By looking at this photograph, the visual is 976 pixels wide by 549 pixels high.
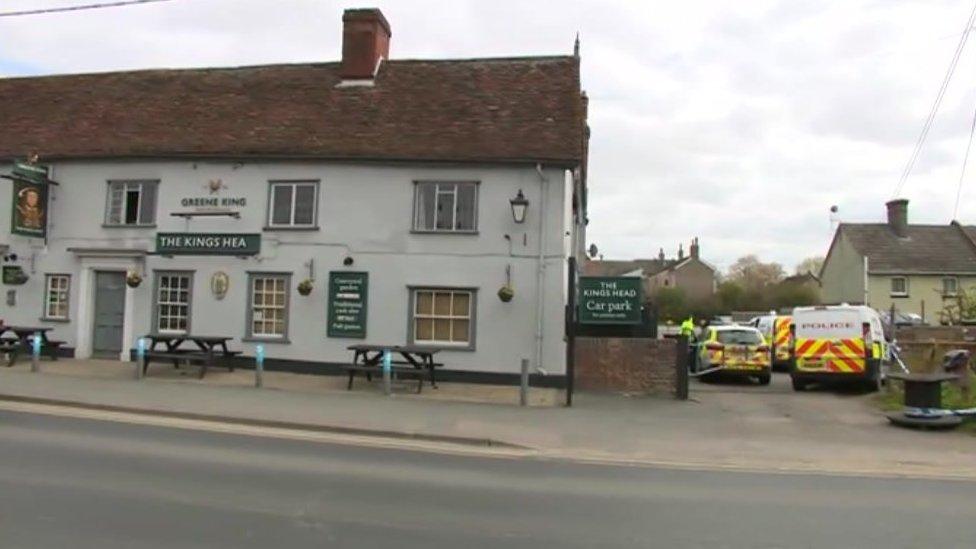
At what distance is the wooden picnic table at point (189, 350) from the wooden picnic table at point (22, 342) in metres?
2.35

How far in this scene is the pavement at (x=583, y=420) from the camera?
35.4 ft

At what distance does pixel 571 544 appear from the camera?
6.22 metres

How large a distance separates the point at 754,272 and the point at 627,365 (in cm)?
7492

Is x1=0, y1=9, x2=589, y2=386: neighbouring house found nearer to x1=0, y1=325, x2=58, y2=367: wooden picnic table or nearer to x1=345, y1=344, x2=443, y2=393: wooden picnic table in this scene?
x1=0, y1=325, x2=58, y2=367: wooden picnic table

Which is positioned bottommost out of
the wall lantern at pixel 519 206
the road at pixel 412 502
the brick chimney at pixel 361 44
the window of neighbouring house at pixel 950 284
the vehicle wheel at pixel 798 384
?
the road at pixel 412 502

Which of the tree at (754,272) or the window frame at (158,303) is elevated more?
the tree at (754,272)

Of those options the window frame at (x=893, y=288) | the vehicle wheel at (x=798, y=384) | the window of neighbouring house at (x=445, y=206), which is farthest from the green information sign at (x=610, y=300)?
the window frame at (x=893, y=288)

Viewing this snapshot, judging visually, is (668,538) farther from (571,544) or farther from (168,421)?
(168,421)

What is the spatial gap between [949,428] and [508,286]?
8.71m

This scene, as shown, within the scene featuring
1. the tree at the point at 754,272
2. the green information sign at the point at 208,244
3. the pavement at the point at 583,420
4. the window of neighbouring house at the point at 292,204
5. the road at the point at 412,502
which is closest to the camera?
the road at the point at 412,502

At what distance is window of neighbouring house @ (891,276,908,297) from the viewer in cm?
4700

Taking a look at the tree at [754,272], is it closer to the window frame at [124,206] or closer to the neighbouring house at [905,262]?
the neighbouring house at [905,262]

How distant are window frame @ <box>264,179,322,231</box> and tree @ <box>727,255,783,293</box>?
6452 cm

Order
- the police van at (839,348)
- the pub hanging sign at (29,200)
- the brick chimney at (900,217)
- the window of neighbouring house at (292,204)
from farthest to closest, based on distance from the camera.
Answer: the brick chimney at (900,217) < the window of neighbouring house at (292,204) < the pub hanging sign at (29,200) < the police van at (839,348)
